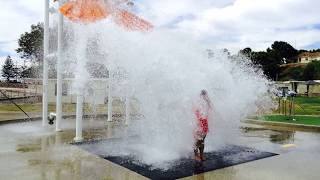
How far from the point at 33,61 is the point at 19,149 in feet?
181

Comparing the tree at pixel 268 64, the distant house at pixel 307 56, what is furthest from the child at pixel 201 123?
the distant house at pixel 307 56

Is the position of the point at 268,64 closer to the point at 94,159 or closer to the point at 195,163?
the point at 195,163

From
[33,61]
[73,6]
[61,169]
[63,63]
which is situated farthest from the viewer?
[33,61]

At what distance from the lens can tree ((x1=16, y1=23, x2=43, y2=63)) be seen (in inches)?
2318

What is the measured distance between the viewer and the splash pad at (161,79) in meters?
9.30

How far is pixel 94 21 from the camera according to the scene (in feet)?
37.8

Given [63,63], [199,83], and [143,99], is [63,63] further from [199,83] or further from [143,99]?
[199,83]

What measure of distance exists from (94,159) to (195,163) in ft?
8.37

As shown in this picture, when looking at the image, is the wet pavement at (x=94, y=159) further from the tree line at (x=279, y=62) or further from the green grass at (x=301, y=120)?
the tree line at (x=279, y=62)

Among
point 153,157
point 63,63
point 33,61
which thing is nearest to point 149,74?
point 153,157

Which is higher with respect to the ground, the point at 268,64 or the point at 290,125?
the point at 268,64

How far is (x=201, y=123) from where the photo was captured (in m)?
8.81

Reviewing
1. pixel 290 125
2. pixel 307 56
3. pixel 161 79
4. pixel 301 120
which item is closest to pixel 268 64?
pixel 307 56

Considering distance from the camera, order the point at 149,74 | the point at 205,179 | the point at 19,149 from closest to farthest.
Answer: the point at 205,179
the point at 149,74
the point at 19,149
